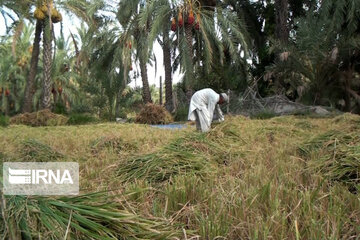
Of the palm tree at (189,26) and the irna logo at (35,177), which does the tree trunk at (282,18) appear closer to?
the palm tree at (189,26)

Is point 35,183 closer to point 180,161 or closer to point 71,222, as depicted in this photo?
point 71,222

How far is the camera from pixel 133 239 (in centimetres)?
152

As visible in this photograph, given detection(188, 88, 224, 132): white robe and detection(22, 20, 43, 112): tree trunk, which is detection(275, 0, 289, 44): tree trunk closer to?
detection(22, 20, 43, 112): tree trunk

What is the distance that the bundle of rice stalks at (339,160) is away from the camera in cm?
266

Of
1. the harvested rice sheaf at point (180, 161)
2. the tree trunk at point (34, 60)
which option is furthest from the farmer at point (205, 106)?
the tree trunk at point (34, 60)

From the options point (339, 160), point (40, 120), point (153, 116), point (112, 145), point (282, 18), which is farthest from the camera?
point (282, 18)

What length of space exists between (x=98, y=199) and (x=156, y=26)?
39.1ft

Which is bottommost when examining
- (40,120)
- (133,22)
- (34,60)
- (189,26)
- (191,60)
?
(40,120)

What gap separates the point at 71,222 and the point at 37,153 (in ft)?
8.02

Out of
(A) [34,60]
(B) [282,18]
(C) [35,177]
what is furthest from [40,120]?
(C) [35,177]

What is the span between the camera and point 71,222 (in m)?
1.48

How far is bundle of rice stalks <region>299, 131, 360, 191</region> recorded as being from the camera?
2658 mm

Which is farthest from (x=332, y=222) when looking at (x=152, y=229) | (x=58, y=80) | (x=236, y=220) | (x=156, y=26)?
(x=58, y=80)

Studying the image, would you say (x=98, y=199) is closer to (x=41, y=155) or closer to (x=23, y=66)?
(x=41, y=155)
